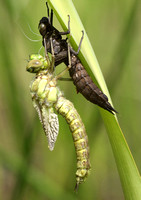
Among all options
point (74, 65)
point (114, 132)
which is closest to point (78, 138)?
point (74, 65)

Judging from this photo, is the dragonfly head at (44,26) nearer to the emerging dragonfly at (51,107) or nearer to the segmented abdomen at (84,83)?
the emerging dragonfly at (51,107)

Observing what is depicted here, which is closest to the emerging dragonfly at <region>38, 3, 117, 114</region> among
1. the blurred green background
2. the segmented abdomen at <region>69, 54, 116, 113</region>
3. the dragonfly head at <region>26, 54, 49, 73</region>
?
the segmented abdomen at <region>69, 54, 116, 113</region>

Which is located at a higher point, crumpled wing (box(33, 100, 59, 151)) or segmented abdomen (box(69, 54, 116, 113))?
segmented abdomen (box(69, 54, 116, 113))

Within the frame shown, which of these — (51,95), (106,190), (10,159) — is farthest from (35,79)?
(106,190)

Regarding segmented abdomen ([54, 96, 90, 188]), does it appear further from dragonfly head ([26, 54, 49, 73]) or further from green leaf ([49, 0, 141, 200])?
green leaf ([49, 0, 141, 200])

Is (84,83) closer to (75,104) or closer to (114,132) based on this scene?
(114,132)

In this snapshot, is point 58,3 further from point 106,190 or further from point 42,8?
point 106,190

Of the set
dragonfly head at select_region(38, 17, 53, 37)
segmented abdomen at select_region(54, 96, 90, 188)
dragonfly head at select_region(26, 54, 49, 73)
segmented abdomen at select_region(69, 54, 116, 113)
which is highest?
dragonfly head at select_region(38, 17, 53, 37)
